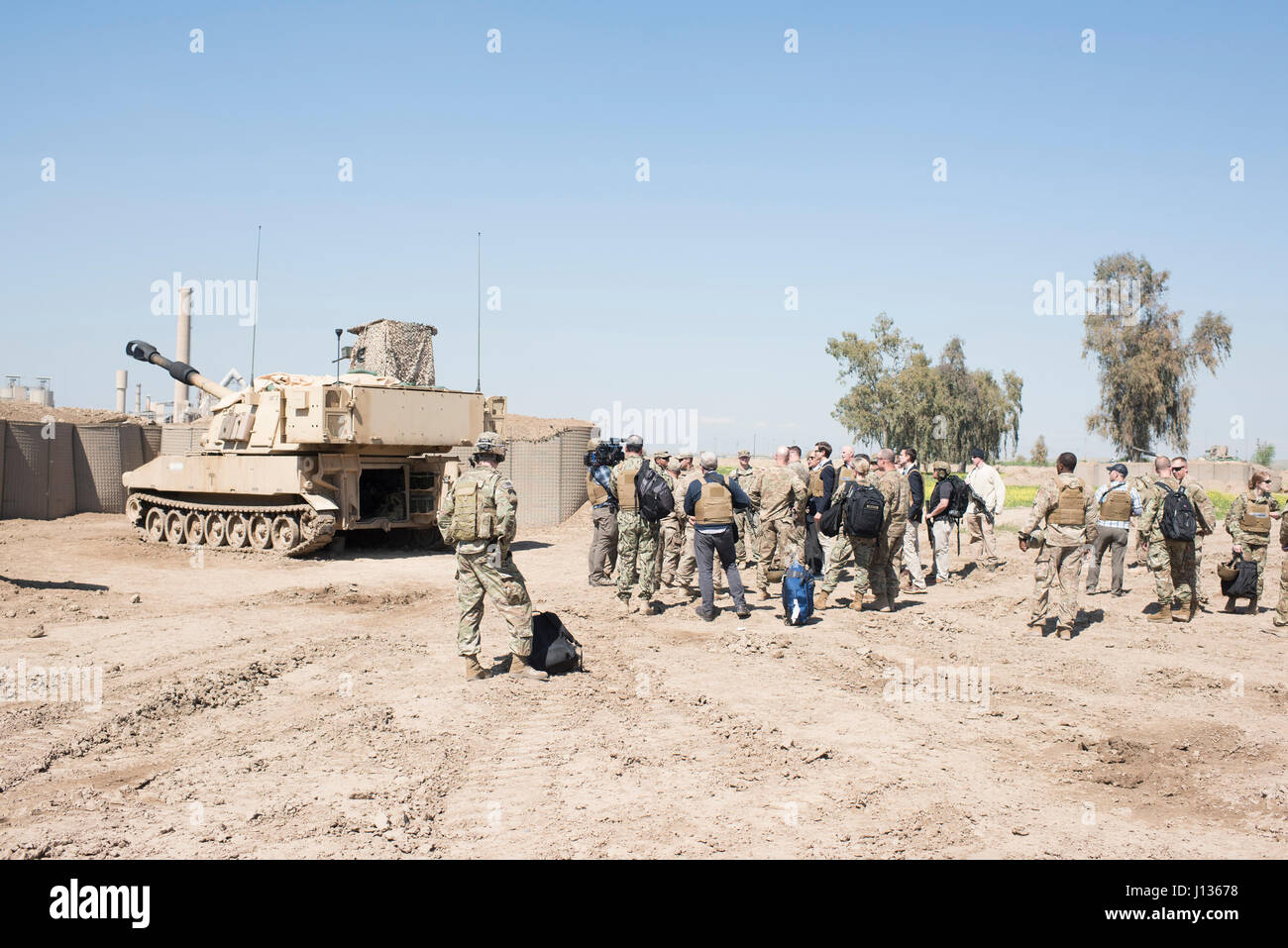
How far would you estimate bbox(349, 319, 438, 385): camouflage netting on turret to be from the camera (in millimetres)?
19328

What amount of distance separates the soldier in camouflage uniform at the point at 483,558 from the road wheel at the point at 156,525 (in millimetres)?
13438

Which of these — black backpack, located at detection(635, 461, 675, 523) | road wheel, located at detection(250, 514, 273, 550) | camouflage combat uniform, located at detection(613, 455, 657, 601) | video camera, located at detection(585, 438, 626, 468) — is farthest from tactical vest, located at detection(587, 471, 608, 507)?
road wheel, located at detection(250, 514, 273, 550)

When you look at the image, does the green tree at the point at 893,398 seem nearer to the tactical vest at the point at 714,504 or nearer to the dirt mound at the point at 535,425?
the dirt mound at the point at 535,425

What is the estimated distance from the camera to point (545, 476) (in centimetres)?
2267

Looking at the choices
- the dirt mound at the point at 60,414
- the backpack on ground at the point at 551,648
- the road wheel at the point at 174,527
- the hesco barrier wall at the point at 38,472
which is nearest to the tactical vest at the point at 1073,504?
the backpack on ground at the point at 551,648

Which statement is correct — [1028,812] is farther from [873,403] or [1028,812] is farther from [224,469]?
[873,403]

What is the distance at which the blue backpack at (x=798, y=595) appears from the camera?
31.9ft

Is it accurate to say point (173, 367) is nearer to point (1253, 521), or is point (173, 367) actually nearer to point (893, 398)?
point (1253, 521)

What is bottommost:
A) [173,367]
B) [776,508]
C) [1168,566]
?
[1168,566]

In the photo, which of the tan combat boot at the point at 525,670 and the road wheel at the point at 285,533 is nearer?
the tan combat boot at the point at 525,670

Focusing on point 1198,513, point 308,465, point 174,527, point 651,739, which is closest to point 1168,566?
point 1198,513

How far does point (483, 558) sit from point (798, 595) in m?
3.81

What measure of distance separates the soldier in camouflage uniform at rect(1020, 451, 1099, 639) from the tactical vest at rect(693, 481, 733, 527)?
9.56 ft

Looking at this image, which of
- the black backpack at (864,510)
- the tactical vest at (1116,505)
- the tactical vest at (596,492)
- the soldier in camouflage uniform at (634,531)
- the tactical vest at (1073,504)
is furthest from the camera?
the tactical vest at (596,492)
